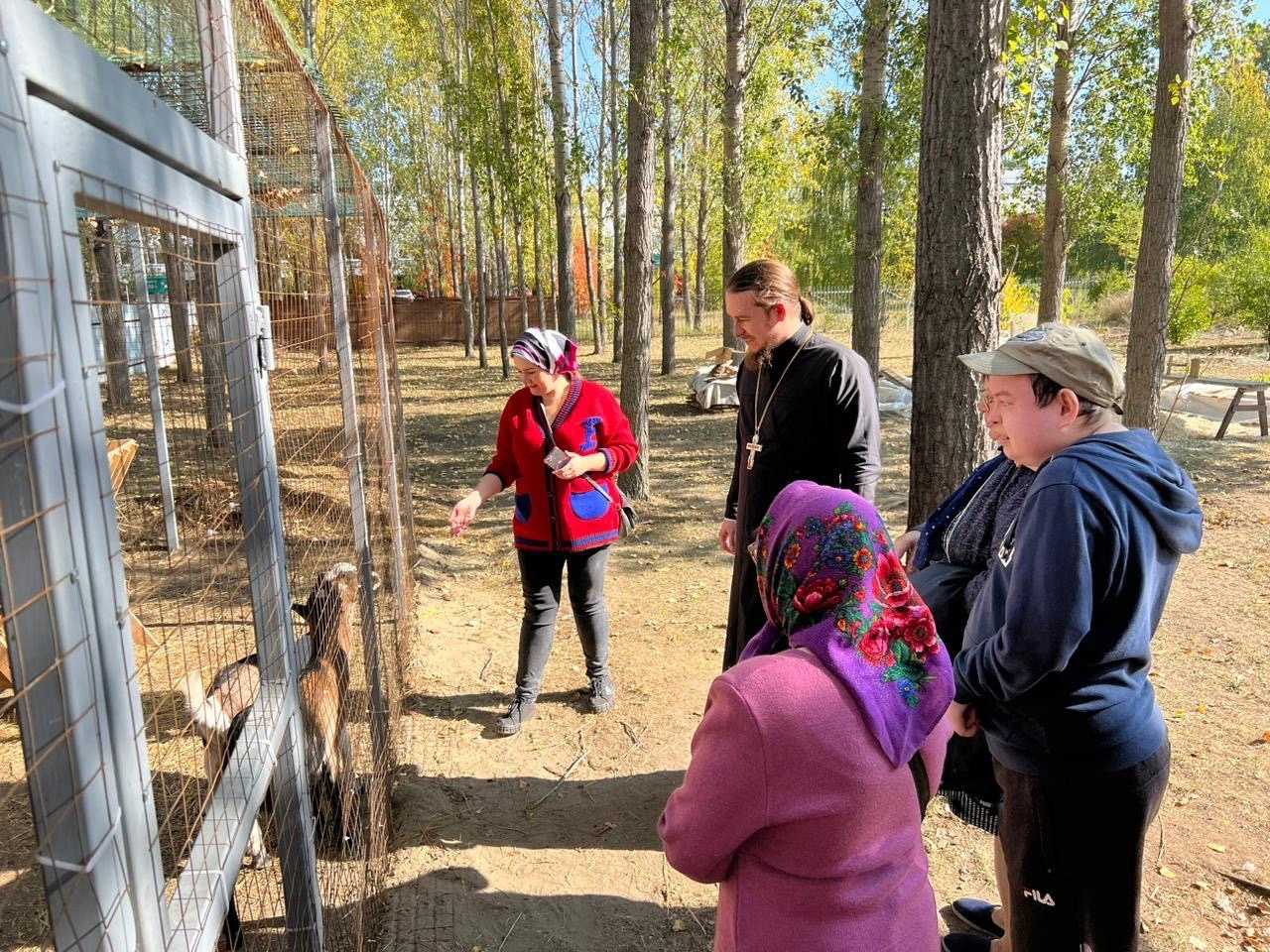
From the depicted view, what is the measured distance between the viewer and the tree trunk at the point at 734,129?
12.7m

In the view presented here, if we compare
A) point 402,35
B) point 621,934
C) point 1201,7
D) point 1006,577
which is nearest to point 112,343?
point 1006,577

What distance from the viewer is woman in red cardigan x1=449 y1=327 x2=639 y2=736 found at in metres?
3.89

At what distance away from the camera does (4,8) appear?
0.79 meters

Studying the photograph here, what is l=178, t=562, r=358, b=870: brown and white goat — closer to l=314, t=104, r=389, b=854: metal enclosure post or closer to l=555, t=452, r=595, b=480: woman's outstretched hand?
l=314, t=104, r=389, b=854: metal enclosure post

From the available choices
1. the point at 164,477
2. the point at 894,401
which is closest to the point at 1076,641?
Result: the point at 164,477

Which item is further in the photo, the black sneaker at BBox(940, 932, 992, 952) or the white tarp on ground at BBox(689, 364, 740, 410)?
the white tarp on ground at BBox(689, 364, 740, 410)

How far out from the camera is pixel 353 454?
309 cm

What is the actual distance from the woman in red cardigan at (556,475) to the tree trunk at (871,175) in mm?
6821

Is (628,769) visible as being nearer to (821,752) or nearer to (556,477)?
(556,477)

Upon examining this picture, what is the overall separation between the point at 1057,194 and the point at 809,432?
34.5ft

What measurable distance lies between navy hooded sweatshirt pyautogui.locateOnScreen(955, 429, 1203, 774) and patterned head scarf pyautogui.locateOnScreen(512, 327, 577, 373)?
88.0 inches

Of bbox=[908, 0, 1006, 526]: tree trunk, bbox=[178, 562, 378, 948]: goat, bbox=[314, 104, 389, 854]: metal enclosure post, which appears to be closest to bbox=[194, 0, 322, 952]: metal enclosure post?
bbox=[178, 562, 378, 948]: goat

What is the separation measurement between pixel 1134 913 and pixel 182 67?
2.71 metres

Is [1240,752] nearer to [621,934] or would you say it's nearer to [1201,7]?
[621,934]
